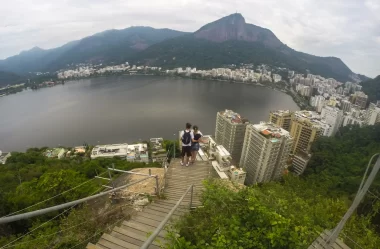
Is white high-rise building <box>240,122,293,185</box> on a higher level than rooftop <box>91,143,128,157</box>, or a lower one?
higher

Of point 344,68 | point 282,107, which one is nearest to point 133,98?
point 282,107

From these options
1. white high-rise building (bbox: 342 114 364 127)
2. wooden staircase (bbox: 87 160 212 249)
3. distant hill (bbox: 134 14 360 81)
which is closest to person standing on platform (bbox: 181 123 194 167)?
wooden staircase (bbox: 87 160 212 249)

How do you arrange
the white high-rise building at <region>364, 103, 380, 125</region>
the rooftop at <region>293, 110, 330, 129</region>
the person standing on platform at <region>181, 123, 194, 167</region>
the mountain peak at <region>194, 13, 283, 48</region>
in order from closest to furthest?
1. the person standing on platform at <region>181, 123, 194, 167</region>
2. the rooftop at <region>293, 110, 330, 129</region>
3. the white high-rise building at <region>364, 103, 380, 125</region>
4. the mountain peak at <region>194, 13, 283, 48</region>

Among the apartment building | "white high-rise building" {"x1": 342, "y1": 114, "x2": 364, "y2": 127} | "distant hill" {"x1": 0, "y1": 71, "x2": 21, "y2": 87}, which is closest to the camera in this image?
the apartment building

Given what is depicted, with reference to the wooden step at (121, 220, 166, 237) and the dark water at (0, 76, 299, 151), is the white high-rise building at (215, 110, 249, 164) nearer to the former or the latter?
the dark water at (0, 76, 299, 151)

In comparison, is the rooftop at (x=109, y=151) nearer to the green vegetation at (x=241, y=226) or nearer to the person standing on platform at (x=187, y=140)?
the person standing on platform at (x=187, y=140)

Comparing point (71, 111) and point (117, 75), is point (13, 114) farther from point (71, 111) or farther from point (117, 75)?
point (117, 75)
